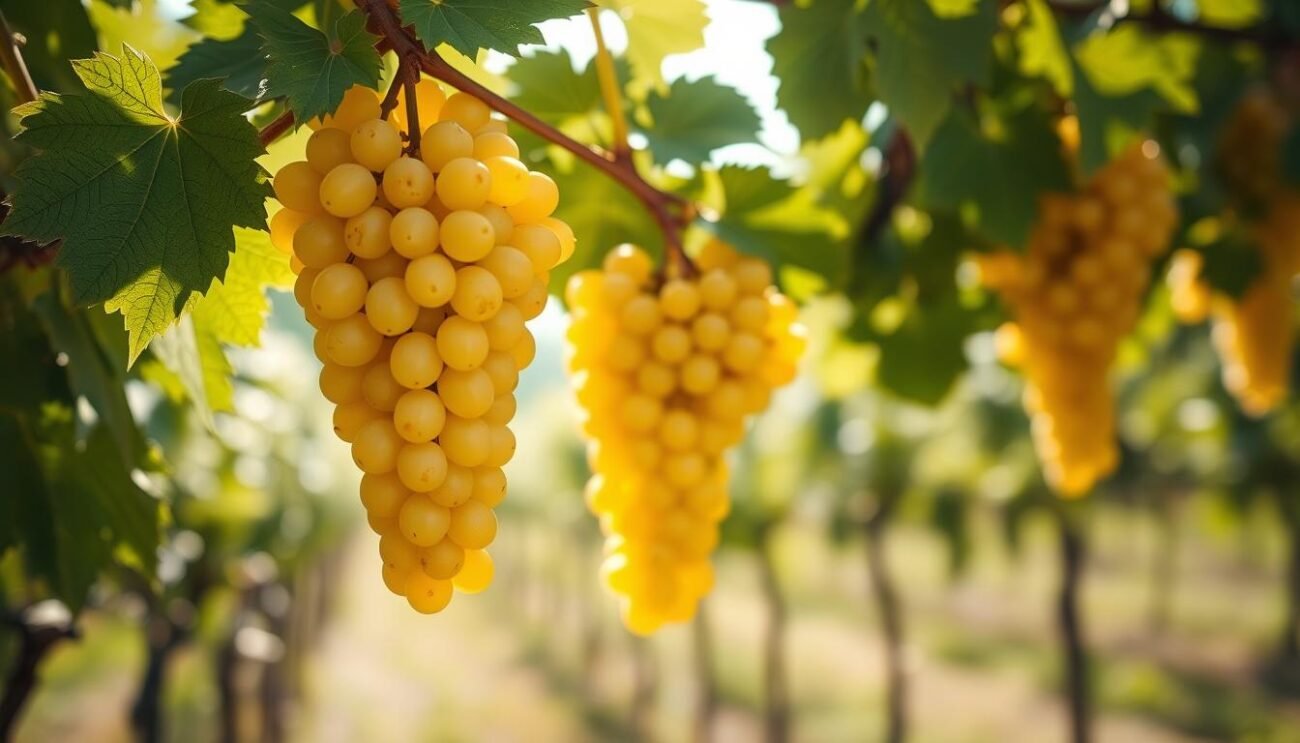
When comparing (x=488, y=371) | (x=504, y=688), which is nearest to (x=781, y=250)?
(x=488, y=371)

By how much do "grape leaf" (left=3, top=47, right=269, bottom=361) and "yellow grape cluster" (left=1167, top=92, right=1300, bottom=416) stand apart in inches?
63.7

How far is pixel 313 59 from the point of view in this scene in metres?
0.52

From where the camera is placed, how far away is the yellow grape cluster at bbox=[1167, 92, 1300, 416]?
5.30 feet

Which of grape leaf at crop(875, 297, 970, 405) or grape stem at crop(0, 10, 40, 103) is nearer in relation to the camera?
grape stem at crop(0, 10, 40, 103)

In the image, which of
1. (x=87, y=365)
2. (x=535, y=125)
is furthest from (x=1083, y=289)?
(x=87, y=365)

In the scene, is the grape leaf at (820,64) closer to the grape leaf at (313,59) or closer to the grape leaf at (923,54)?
the grape leaf at (923,54)

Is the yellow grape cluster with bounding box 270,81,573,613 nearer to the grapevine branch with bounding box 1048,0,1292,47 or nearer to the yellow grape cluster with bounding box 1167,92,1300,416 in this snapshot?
the grapevine branch with bounding box 1048,0,1292,47

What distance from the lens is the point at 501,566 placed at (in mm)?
15852

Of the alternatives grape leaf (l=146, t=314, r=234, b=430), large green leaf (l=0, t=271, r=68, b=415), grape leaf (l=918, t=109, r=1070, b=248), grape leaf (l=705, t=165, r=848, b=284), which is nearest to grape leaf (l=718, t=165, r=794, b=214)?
grape leaf (l=705, t=165, r=848, b=284)

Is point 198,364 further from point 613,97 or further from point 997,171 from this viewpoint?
point 997,171

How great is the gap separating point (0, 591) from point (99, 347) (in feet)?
5.45

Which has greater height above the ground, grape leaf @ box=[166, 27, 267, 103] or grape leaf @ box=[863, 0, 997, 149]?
grape leaf @ box=[863, 0, 997, 149]

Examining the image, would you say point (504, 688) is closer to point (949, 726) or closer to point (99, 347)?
point (949, 726)

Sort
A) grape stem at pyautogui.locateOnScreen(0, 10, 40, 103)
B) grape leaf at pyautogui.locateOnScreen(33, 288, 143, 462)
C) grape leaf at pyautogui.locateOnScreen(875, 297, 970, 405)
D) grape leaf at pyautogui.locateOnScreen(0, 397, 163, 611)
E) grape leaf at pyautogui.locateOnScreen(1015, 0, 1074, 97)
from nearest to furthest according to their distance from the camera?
grape stem at pyautogui.locateOnScreen(0, 10, 40, 103), grape leaf at pyautogui.locateOnScreen(33, 288, 143, 462), grape leaf at pyautogui.locateOnScreen(0, 397, 163, 611), grape leaf at pyautogui.locateOnScreen(1015, 0, 1074, 97), grape leaf at pyautogui.locateOnScreen(875, 297, 970, 405)
